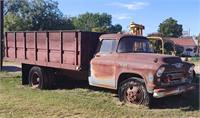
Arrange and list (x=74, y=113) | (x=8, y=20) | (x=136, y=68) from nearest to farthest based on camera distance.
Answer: (x=74, y=113) → (x=136, y=68) → (x=8, y=20)

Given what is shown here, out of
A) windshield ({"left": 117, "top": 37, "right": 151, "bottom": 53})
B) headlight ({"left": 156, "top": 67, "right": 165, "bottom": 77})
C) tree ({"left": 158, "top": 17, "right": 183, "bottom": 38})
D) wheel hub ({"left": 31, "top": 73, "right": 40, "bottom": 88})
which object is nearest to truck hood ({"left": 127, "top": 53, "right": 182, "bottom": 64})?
headlight ({"left": 156, "top": 67, "right": 165, "bottom": 77})

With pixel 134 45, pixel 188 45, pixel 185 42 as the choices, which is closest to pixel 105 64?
pixel 134 45

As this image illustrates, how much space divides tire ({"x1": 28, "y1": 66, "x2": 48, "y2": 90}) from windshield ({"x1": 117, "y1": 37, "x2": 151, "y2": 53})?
3837mm

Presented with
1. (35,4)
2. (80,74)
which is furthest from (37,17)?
A: (80,74)

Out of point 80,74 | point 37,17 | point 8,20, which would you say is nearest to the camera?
point 80,74

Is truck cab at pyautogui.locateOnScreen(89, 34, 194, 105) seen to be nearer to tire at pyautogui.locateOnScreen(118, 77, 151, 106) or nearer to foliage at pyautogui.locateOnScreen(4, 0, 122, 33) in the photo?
tire at pyautogui.locateOnScreen(118, 77, 151, 106)

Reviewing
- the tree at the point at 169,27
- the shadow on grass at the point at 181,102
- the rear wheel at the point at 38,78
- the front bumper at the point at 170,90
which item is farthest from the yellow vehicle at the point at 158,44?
the tree at the point at 169,27

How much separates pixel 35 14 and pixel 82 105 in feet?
173

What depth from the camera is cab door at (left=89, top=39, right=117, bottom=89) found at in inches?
439

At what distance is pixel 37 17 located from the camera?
6209cm

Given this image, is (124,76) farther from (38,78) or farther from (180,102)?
(38,78)

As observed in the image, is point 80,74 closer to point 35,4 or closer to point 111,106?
point 111,106

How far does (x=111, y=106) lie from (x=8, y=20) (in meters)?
46.6

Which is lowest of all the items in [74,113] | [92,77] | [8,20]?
[74,113]
